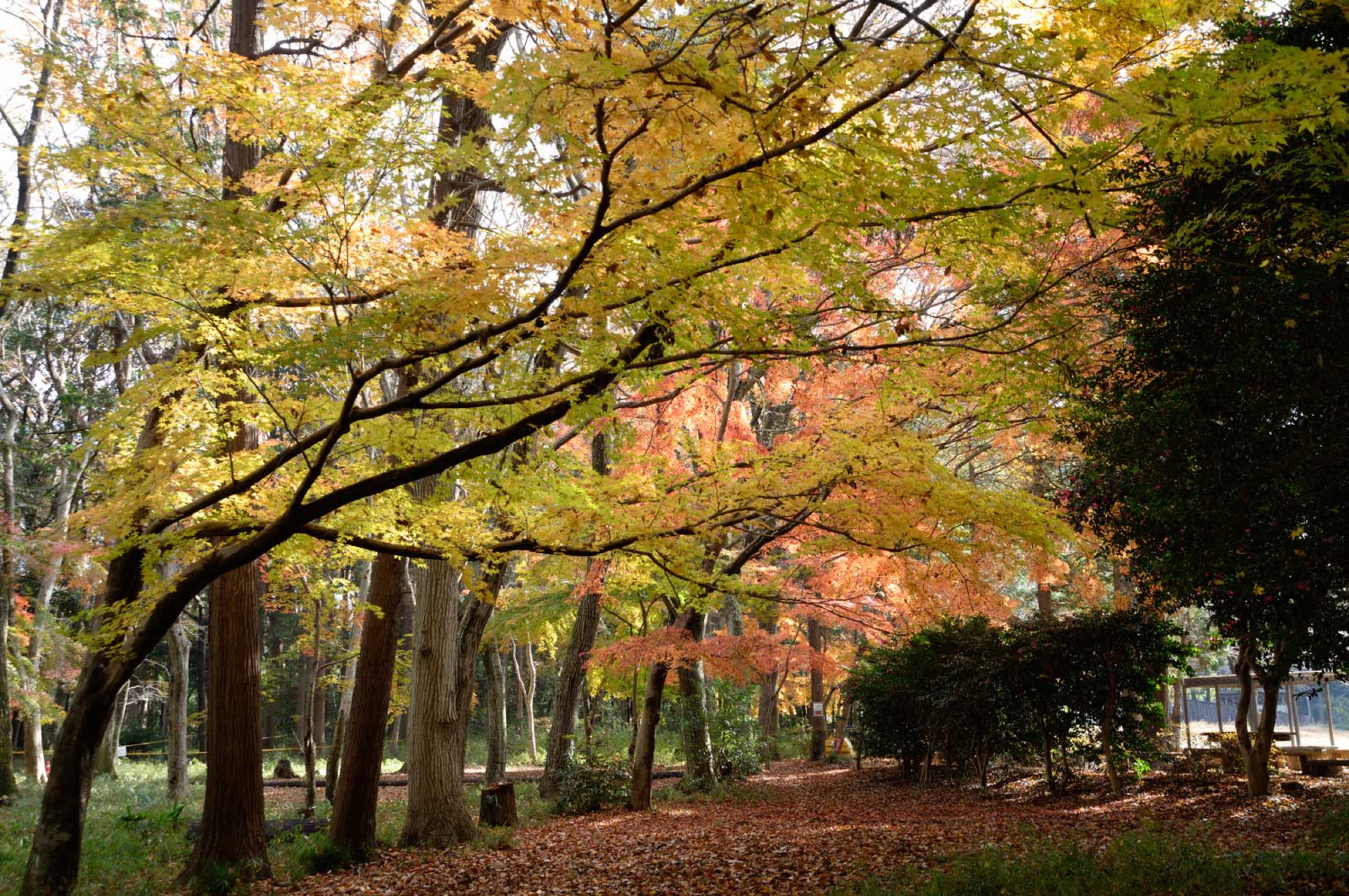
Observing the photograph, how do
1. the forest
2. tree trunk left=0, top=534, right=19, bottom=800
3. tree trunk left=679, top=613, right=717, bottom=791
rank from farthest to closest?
tree trunk left=679, top=613, right=717, bottom=791 < tree trunk left=0, top=534, right=19, bottom=800 < the forest

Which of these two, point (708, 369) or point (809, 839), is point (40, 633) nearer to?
point (809, 839)

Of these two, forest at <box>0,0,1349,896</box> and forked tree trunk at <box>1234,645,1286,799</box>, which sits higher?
forest at <box>0,0,1349,896</box>

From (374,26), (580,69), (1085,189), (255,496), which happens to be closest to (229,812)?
(255,496)

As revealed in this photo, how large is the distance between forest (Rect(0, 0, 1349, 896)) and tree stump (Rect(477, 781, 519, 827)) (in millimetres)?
52

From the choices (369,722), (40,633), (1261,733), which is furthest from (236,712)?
(40,633)

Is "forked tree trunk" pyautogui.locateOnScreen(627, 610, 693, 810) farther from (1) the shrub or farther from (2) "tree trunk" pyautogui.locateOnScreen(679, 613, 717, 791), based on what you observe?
(2) "tree trunk" pyautogui.locateOnScreen(679, 613, 717, 791)

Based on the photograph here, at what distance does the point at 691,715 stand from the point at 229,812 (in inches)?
313

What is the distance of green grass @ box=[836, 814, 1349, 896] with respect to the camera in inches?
193

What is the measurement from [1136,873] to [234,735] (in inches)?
314

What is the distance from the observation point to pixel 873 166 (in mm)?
3996

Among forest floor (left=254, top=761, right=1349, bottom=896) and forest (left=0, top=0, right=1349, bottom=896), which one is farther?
forest floor (left=254, top=761, right=1349, bottom=896)

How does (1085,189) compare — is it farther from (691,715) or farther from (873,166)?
(691,715)

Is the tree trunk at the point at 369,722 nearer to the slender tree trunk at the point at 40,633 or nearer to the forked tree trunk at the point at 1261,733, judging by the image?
the forked tree trunk at the point at 1261,733

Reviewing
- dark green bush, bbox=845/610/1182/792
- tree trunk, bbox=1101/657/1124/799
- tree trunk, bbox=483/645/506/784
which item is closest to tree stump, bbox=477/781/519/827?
tree trunk, bbox=483/645/506/784
